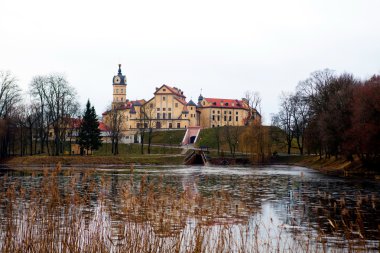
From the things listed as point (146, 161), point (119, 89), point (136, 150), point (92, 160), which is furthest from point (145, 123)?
point (119, 89)

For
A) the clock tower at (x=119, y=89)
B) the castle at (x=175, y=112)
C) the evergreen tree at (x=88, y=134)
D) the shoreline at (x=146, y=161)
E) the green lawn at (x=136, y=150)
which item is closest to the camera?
the shoreline at (x=146, y=161)

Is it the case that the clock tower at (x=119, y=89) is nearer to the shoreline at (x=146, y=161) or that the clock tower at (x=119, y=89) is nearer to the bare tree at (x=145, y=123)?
the bare tree at (x=145, y=123)

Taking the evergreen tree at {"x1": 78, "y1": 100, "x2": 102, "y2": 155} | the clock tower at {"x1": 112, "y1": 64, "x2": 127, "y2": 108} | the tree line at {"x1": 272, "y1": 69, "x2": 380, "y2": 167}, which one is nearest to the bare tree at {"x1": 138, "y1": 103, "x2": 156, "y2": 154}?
the evergreen tree at {"x1": 78, "y1": 100, "x2": 102, "y2": 155}

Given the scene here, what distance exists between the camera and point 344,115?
53.4 m

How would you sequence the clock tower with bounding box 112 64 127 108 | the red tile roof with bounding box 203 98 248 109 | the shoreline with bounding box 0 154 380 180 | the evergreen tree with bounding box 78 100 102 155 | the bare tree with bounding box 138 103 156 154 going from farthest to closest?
the clock tower with bounding box 112 64 127 108 → the red tile roof with bounding box 203 98 248 109 → the bare tree with bounding box 138 103 156 154 → the evergreen tree with bounding box 78 100 102 155 → the shoreline with bounding box 0 154 380 180

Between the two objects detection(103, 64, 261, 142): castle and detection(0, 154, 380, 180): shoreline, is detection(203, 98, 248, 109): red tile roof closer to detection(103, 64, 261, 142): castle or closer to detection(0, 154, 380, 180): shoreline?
detection(103, 64, 261, 142): castle

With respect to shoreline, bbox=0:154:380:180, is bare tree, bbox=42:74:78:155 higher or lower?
higher

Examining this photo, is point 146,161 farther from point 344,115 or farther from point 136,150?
point 344,115

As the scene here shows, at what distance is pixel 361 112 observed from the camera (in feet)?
151

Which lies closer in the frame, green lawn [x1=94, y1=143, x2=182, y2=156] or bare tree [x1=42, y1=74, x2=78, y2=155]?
bare tree [x1=42, y1=74, x2=78, y2=155]

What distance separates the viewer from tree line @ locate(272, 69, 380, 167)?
4497cm

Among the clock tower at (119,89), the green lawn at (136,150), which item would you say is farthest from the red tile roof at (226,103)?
the green lawn at (136,150)

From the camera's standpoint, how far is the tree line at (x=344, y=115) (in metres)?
45.0

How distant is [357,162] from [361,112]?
11297 mm
